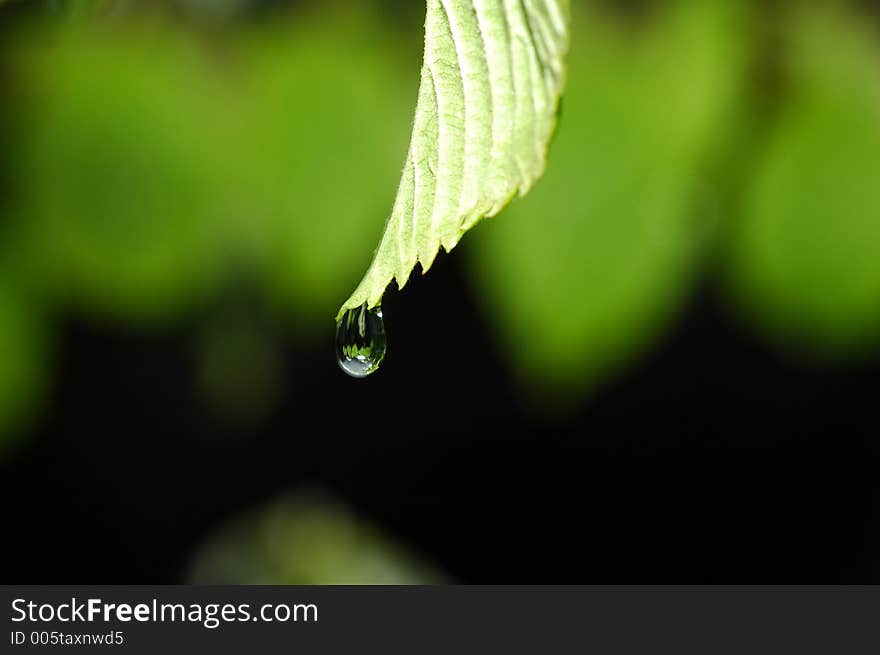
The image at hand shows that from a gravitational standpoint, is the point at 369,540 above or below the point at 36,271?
below

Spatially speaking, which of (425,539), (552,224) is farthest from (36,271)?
(425,539)

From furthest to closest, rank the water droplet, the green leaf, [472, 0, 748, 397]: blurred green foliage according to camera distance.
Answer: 1. [472, 0, 748, 397]: blurred green foliage
2. the water droplet
3. the green leaf

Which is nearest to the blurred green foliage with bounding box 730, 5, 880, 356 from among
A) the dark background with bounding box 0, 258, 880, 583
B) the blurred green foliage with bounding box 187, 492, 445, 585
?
the blurred green foliage with bounding box 187, 492, 445, 585

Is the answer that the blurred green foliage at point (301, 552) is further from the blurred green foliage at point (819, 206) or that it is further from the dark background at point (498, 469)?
the blurred green foliage at point (819, 206)

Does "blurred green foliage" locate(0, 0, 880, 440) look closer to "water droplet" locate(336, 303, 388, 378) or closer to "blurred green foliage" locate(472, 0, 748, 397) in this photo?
"blurred green foliage" locate(472, 0, 748, 397)

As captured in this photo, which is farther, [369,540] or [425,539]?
[425,539]
